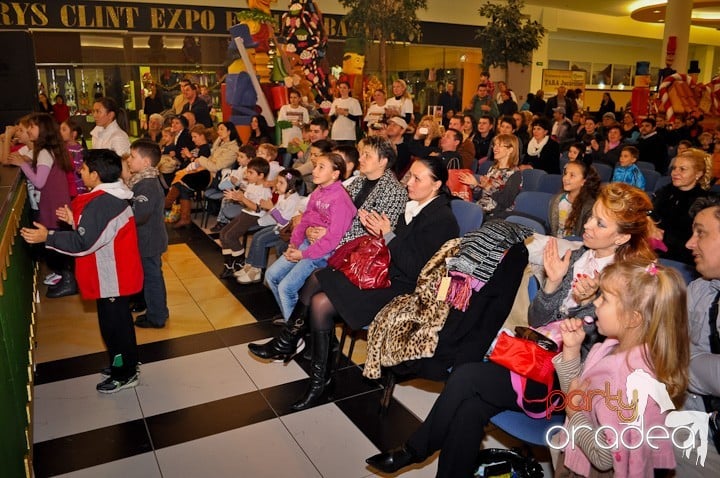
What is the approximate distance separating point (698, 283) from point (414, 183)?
1484 mm

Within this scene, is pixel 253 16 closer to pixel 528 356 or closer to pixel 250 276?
pixel 250 276

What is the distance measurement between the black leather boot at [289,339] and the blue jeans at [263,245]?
4.45 feet

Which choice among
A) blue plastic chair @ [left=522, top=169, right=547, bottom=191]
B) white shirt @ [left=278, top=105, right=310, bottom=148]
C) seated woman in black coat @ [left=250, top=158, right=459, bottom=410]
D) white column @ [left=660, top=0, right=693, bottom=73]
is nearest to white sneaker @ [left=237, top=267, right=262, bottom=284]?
seated woman in black coat @ [left=250, top=158, right=459, bottom=410]

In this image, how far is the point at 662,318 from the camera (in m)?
1.83

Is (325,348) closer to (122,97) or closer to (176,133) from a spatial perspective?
(176,133)

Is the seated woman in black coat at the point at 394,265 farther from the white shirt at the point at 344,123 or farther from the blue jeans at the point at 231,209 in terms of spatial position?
Answer: the white shirt at the point at 344,123

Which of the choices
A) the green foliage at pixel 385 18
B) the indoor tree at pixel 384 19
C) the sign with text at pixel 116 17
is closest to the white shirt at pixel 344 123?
the indoor tree at pixel 384 19

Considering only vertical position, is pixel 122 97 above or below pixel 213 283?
above

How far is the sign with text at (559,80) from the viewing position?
60.8 feet

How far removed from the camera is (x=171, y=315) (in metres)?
4.60

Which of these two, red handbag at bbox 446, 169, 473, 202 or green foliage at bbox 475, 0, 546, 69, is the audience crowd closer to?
red handbag at bbox 446, 169, 473, 202

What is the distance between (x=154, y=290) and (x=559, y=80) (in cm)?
1731

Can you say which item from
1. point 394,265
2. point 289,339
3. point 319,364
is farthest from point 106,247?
point 394,265

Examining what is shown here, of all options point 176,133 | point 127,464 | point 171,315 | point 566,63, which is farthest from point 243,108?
point 566,63
